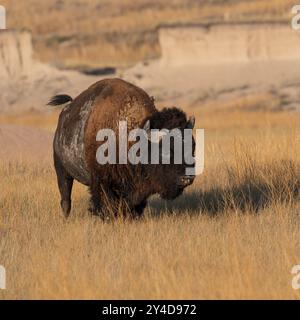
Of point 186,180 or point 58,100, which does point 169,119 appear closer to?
point 186,180

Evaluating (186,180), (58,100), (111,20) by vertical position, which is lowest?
(186,180)

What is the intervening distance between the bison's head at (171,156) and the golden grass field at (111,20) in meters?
32.1

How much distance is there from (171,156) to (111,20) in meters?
38.5

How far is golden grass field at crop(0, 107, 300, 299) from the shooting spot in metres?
8.38

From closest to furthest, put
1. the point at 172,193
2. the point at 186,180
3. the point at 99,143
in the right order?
1. the point at 186,180
2. the point at 172,193
3. the point at 99,143

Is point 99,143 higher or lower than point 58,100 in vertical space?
lower

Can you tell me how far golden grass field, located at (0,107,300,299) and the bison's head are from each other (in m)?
0.45

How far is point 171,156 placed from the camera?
1057 cm

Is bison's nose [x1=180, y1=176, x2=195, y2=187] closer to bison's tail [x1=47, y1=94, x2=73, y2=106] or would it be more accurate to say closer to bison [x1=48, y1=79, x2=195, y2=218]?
bison [x1=48, y1=79, x2=195, y2=218]

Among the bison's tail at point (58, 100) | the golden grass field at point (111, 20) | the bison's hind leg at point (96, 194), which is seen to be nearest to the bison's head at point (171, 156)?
the bison's hind leg at point (96, 194)

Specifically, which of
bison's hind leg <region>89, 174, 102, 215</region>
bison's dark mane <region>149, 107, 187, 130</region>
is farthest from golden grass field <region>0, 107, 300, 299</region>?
bison's dark mane <region>149, 107, 187, 130</region>

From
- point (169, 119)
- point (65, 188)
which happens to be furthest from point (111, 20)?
point (169, 119)

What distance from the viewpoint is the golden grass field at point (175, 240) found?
8.38 meters

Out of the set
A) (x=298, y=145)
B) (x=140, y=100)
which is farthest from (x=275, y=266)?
(x=298, y=145)
